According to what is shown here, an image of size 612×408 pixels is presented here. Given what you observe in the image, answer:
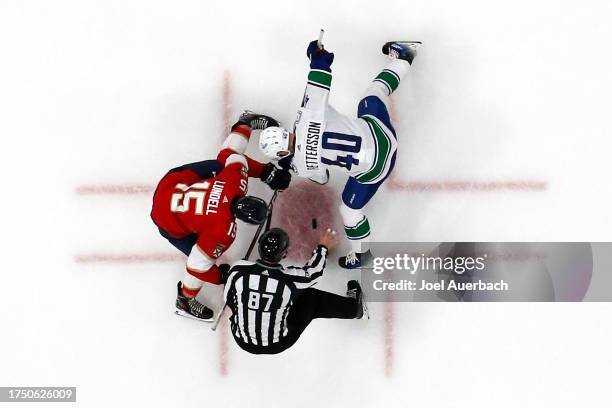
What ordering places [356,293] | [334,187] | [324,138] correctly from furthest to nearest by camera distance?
[334,187] → [356,293] → [324,138]

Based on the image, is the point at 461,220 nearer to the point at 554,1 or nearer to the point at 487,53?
the point at 487,53

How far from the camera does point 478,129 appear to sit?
504 cm

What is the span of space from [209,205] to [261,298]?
2.73ft

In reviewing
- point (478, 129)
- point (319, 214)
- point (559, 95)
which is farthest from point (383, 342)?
point (559, 95)

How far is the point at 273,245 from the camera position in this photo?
3.97 metres

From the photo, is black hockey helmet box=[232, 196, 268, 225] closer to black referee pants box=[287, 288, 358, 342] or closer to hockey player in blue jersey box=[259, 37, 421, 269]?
hockey player in blue jersey box=[259, 37, 421, 269]

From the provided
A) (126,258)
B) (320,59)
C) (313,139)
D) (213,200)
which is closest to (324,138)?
(313,139)

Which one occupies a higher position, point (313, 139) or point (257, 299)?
point (313, 139)

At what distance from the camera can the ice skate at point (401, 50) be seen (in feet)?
15.9

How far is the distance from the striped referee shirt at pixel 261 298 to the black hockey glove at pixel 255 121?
4.52 ft

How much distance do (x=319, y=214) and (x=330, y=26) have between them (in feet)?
5.91

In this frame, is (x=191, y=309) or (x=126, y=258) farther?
(x=126, y=258)

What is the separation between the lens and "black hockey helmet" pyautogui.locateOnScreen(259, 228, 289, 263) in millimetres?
3977

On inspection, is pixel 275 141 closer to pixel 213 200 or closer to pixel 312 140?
pixel 312 140
